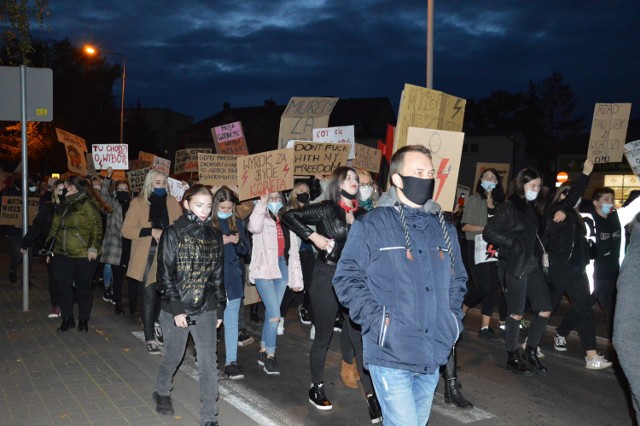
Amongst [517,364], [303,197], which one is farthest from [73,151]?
[517,364]

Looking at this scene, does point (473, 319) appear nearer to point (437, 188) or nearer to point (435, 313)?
point (437, 188)

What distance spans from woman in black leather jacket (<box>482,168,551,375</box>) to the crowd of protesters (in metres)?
0.02

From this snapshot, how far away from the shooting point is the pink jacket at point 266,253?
23.7 feet

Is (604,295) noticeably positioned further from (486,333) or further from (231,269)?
(231,269)

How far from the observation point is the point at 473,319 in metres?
10.1

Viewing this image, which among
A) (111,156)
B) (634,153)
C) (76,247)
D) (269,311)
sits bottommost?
(269,311)

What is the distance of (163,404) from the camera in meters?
5.48

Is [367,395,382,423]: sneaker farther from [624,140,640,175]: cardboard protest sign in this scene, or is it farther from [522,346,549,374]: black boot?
[624,140,640,175]: cardboard protest sign

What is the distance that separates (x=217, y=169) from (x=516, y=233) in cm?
402

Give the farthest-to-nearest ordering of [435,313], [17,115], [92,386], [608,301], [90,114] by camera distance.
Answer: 1. [90,114]
2. [17,115]
3. [608,301]
4. [92,386]
5. [435,313]

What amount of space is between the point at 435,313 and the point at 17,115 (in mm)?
8397

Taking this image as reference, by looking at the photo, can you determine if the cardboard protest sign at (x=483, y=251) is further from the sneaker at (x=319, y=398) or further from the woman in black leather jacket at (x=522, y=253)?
the sneaker at (x=319, y=398)

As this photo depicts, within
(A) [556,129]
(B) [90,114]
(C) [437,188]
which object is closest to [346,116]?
(B) [90,114]

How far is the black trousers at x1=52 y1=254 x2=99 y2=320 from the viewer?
8.61 m
